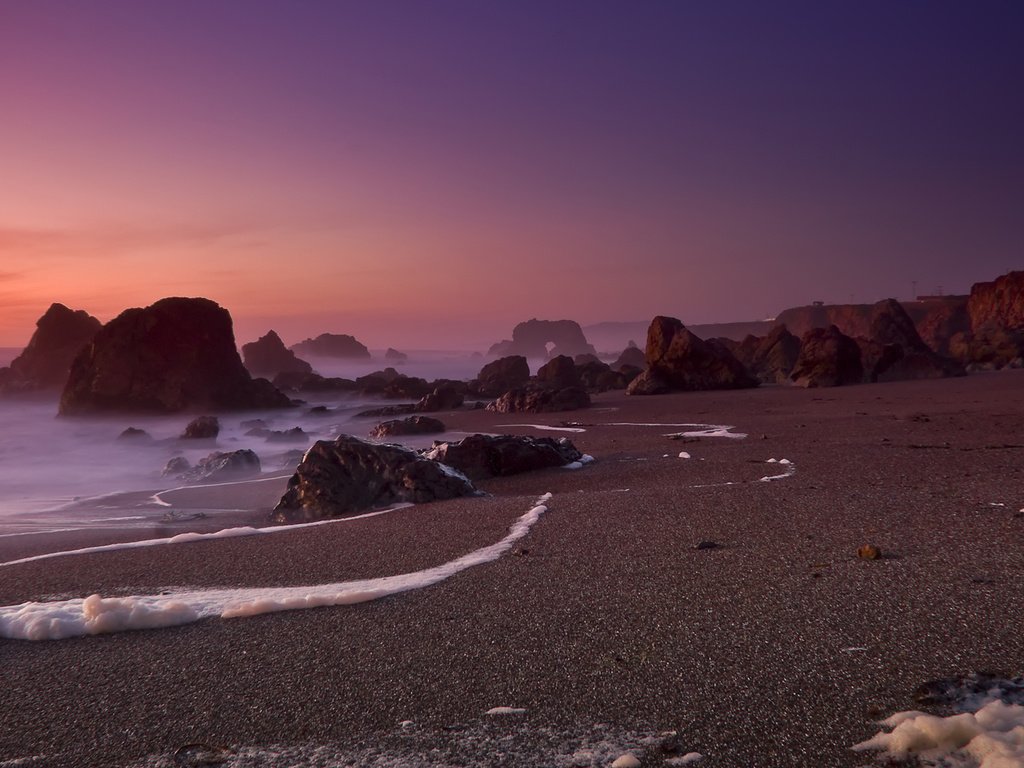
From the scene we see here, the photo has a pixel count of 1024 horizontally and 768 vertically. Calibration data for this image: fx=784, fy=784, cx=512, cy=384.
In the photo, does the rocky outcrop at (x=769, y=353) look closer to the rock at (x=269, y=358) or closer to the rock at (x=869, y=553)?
the rock at (x=869, y=553)

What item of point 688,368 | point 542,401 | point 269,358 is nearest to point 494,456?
point 542,401

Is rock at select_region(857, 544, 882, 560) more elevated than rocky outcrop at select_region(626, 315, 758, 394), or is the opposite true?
rocky outcrop at select_region(626, 315, 758, 394)

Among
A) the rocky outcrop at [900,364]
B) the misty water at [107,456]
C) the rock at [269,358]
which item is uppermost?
the rock at [269,358]

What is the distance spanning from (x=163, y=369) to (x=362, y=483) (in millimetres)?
28228

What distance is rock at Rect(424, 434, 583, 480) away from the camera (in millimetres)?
7867

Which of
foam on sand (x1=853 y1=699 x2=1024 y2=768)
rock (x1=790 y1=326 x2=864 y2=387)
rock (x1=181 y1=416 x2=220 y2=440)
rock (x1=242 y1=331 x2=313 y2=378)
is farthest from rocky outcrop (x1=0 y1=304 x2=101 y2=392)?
foam on sand (x1=853 y1=699 x2=1024 y2=768)

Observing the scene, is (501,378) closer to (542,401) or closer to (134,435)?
(542,401)

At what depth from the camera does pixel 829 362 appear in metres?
20.8

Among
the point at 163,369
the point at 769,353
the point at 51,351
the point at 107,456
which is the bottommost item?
the point at 107,456

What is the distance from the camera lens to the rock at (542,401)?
1809cm

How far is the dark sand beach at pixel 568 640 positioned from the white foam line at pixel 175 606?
0.09 m

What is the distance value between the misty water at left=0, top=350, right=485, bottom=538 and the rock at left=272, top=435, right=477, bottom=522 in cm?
168

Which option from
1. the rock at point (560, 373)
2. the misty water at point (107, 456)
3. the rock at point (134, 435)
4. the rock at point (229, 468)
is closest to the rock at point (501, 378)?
the rock at point (560, 373)

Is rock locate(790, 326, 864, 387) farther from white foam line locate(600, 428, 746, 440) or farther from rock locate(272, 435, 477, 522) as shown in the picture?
rock locate(272, 435, 477, 522)
